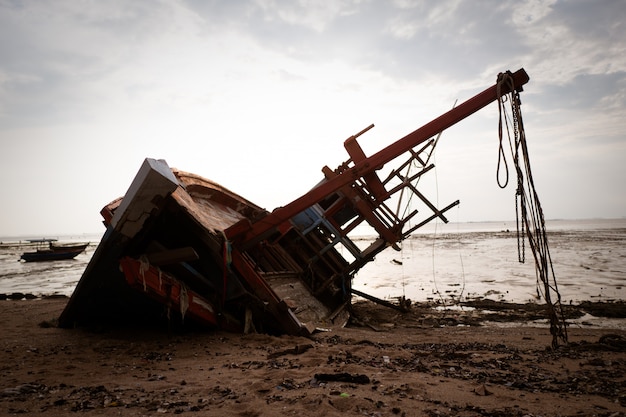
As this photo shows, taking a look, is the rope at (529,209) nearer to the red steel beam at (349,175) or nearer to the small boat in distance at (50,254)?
the red steel beam at (349,175)

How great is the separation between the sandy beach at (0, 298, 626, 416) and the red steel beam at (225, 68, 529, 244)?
1.54 metres

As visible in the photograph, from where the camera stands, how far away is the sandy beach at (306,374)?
3.04 meters

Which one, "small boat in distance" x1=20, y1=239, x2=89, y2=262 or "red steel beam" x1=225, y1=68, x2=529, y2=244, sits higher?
"red steel beam" x1=225, y1=68, x2=529, y2=244

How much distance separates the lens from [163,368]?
4.27 meters

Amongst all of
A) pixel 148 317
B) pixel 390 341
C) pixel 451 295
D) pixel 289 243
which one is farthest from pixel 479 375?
pixel 451 295

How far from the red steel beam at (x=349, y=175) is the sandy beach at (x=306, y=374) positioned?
154cm

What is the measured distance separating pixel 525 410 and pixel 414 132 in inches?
161

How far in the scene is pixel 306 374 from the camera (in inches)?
151

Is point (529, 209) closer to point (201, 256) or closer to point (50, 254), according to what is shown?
point (201, 256)

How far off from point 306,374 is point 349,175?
3.17 m

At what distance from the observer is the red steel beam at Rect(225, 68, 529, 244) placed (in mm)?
5988

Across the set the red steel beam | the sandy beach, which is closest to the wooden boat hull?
the sandy beach

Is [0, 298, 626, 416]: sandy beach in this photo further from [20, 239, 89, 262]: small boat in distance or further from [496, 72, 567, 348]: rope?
[20, 239, 89, 262]: small boat in distance

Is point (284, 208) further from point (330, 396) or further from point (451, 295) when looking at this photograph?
point (451, 295)
